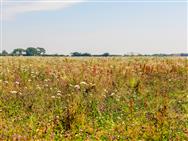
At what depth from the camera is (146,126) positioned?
834 cm

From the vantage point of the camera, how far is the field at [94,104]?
8.21 m

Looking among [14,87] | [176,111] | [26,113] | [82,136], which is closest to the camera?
[82,136]

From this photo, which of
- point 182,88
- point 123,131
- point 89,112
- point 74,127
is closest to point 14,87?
point 89,112

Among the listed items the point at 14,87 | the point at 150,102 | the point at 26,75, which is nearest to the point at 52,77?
the point at 26,75

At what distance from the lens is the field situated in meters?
8.21

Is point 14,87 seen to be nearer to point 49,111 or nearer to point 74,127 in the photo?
point 49,111

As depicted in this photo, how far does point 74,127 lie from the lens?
28.3ft

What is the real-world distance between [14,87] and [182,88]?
530 centimetres

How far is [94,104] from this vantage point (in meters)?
10.4

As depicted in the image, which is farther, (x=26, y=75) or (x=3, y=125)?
(x=26, y=75)

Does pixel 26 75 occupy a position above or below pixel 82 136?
above

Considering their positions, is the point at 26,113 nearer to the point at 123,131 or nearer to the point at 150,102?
the point at 123,131

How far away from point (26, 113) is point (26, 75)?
4.30m

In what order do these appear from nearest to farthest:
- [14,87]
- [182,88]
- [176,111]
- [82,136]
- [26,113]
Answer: [82,136], [26,113], [176,111], [14,87], [182,88]
